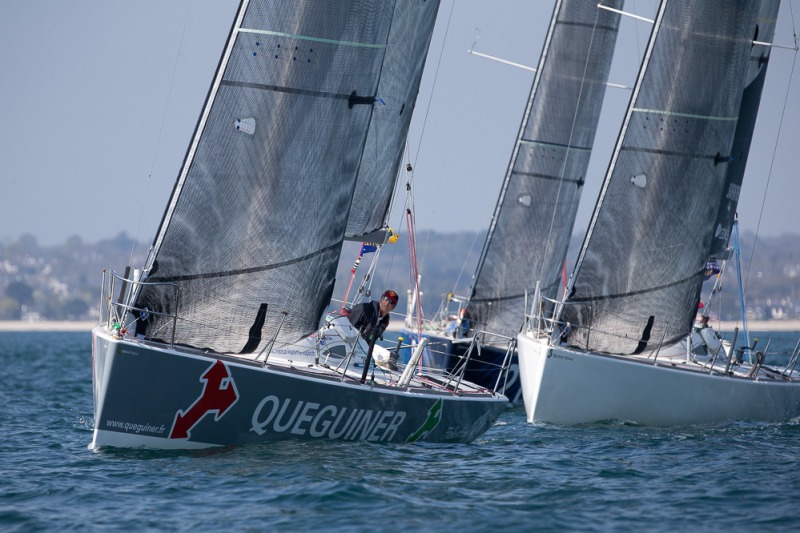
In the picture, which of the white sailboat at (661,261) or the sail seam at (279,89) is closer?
the sail seam at (279,89)

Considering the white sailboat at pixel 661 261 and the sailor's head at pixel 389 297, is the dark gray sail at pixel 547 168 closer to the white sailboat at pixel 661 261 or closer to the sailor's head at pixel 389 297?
the white sailboat at pixel 661 261

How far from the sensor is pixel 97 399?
9.74 m

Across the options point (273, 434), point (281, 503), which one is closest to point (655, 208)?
point (273, 434)

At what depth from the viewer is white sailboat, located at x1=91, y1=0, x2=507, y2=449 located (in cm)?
976

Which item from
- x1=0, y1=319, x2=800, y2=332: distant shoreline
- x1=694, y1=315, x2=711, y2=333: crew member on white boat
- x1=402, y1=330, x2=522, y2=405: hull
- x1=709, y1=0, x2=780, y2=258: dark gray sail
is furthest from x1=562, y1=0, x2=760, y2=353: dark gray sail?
x1=0, y1=319, x2=800, y2=332: distant shoreline

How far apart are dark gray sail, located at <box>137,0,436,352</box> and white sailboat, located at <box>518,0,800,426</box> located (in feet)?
12.6

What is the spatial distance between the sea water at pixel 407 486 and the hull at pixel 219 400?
144 mm

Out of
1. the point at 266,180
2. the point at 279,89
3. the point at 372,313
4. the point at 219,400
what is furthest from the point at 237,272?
the point at 372,313

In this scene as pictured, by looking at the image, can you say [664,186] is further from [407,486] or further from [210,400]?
[210,400]

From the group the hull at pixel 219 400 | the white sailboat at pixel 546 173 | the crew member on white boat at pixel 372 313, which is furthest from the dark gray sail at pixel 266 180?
the white sailboat at pixel 546 173

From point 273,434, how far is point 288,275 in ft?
5.00

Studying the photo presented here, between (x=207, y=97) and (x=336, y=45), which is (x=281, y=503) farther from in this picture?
(x=336, y=45)

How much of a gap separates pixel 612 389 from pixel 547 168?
6.60 meters

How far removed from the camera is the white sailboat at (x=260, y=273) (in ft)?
32.0
